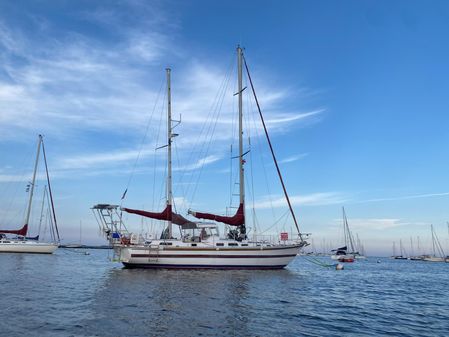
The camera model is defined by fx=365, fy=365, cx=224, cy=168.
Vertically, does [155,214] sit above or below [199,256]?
above

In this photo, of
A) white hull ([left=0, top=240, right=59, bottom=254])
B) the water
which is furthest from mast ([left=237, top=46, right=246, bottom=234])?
white hull ([left=0, top=240, right=59, bottom=254])

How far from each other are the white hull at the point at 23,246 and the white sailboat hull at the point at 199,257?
139 ft

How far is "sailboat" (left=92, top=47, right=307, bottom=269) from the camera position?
39.3 meters

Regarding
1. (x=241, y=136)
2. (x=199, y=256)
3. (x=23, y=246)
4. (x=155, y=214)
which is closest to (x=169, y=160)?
(x=155, y=214)

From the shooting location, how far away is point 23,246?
7244 cm

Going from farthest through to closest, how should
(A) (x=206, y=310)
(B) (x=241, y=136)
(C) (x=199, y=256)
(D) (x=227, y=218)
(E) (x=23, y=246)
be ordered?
1. (E) (x=23, y=246)
2. (B) (x=241, y=136)
3. (D) (x=227, y=218)
4. (C) (x=199, y=256)
5. (A) (x=206, y=310)

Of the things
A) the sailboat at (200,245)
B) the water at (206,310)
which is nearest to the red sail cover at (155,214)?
the sailboat at (200,245)

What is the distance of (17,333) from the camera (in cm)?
1362

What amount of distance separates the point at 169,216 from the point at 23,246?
46397 millimetres

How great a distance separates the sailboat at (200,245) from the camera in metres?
39.3

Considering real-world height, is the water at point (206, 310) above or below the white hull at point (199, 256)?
below

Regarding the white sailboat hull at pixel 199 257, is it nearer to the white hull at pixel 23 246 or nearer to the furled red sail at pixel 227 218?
the furled red sail at pixel 227 218

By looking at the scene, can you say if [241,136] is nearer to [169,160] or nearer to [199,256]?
[169,160]

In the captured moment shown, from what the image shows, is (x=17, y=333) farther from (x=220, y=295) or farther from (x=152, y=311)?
(x=220, y=295)
